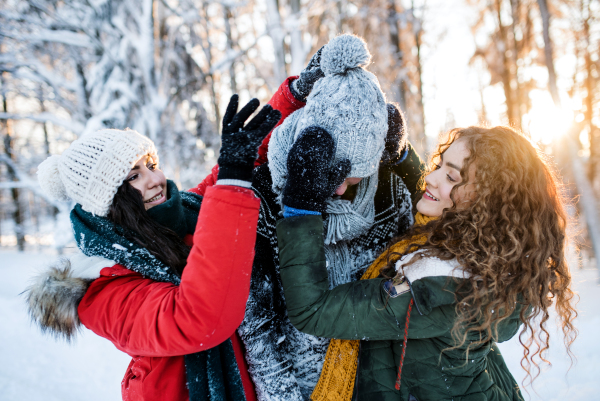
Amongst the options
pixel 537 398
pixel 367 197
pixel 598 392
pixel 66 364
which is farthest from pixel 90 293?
pixel 598 392

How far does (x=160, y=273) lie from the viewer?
48.6 inches

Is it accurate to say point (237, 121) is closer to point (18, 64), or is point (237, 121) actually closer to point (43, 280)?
point (43, 280)

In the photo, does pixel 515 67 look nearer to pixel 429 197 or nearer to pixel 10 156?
pixel 429 197

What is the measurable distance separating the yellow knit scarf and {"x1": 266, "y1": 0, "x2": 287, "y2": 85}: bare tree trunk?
17.4ft

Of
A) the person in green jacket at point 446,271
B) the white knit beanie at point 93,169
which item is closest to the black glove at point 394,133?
the person in green jacket at point 446,271

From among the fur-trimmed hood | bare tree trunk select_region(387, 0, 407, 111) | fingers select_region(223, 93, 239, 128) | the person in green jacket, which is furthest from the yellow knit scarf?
bare tree trunk select_region(387, 0, 407, 111)

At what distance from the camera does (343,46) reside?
4.11 ft

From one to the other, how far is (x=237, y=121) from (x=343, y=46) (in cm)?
53

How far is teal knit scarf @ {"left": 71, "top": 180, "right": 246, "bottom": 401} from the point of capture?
3.98 feet

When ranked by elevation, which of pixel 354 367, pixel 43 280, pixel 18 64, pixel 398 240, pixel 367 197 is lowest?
pixel 354 367

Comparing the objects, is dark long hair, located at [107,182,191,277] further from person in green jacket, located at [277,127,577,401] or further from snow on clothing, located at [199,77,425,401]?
person in green jacket, located at [277,127,577,401]

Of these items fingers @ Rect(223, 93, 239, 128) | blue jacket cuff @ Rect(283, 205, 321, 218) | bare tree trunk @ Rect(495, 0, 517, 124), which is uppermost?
bare tree trunk @ Rect(495, 0, 517, 124)

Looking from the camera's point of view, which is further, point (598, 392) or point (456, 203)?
point (598, 392)

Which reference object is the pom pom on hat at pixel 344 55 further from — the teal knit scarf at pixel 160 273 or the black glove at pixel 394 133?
the teal knit scarf at pixel 160 273
